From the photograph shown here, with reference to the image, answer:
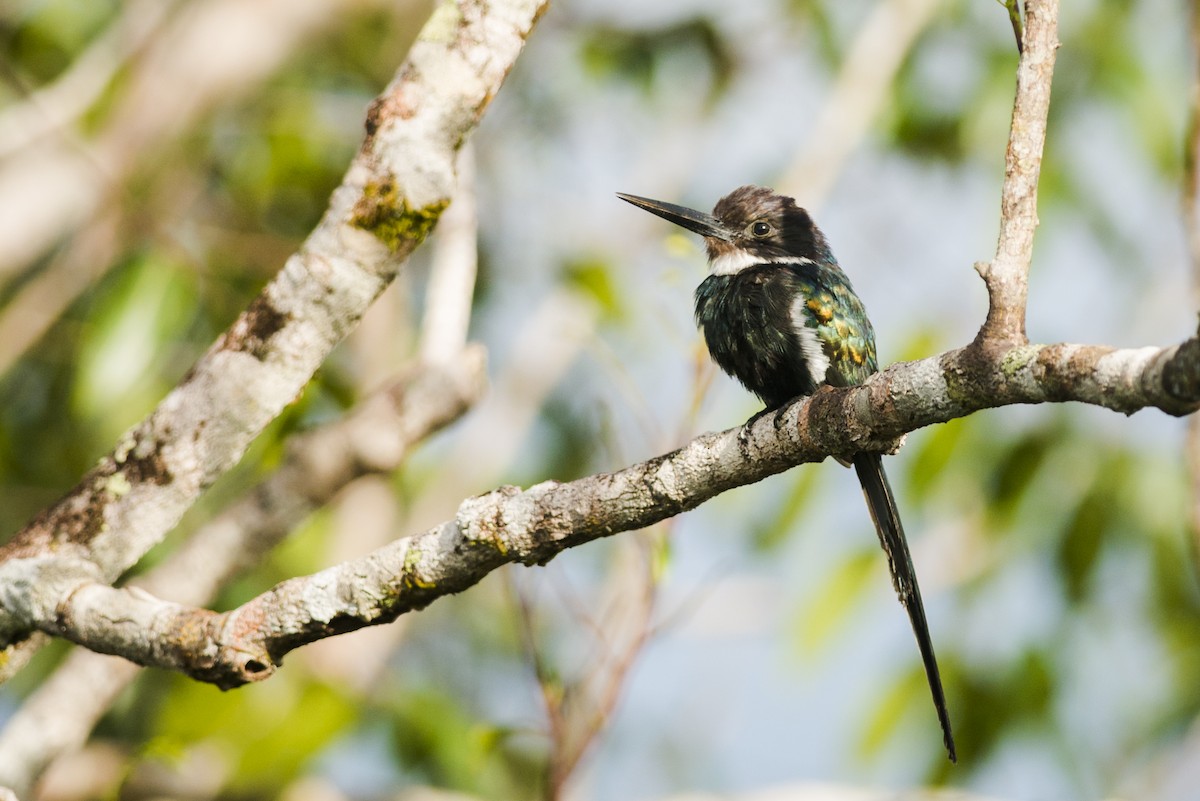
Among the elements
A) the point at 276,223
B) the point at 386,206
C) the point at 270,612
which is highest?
the point at 276,223

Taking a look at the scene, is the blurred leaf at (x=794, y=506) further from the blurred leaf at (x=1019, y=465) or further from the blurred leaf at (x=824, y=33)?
the blurred leaf at (x=824, y=33)

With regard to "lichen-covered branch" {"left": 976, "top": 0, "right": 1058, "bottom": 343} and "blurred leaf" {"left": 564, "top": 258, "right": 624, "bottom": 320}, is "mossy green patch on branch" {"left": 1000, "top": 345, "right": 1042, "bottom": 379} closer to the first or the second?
"lichen-covered branch" {"left": 976, "top": 0, "right": 1058, "bottom": 343}

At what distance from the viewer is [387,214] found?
187 centimetres

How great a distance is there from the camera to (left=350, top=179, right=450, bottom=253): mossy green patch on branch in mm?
1864

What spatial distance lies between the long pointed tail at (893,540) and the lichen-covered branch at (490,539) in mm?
652

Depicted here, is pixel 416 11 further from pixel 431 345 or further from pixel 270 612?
pixel 270 612

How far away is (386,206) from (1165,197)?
3188 mm

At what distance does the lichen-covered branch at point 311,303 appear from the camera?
6.13ft

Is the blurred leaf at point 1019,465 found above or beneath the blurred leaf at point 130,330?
above

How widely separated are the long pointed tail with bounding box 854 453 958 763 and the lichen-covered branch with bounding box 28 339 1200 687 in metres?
0.65

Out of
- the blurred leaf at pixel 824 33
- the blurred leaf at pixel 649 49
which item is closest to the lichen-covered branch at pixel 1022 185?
the blurred leaf at pixel 824 33

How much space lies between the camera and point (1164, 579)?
361cm

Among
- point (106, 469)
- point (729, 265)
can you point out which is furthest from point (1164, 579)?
point (106, 469)

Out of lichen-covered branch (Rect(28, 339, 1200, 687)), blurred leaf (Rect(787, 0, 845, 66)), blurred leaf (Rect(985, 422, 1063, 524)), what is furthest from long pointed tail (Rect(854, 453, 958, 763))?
Answer: blurred leaf (Rect(787, 0, 845, 66))
